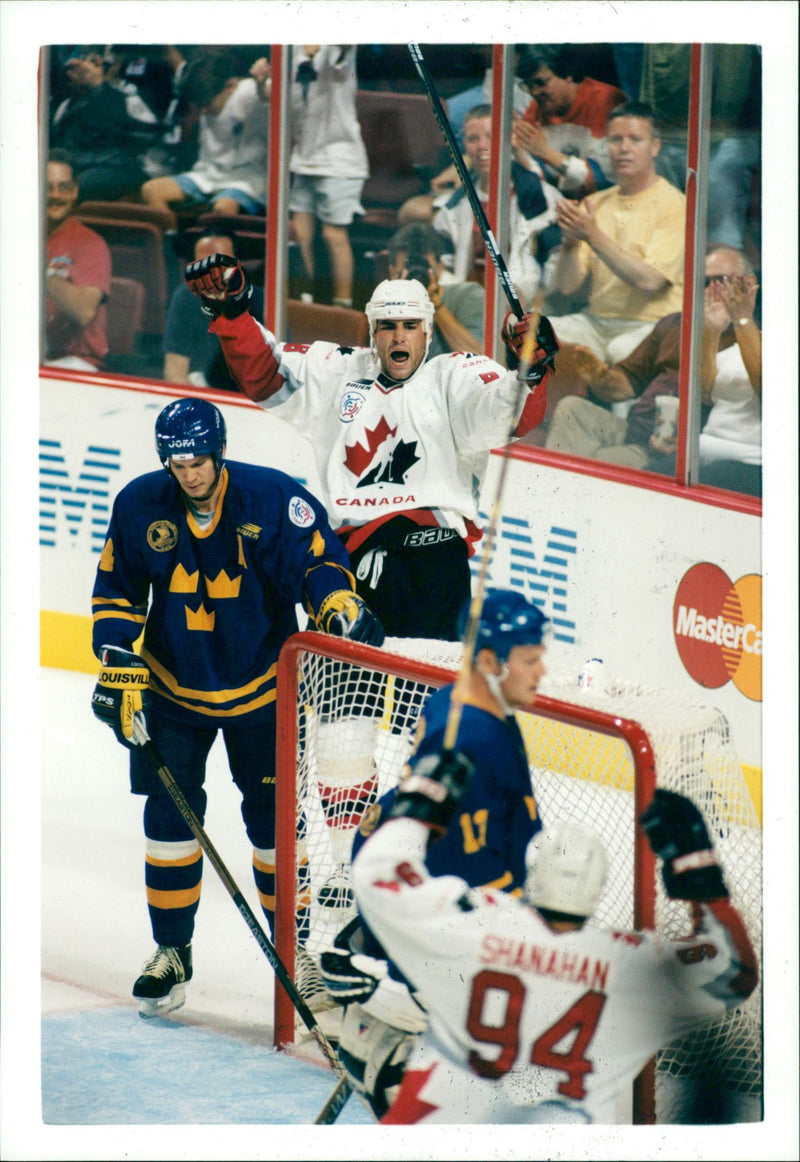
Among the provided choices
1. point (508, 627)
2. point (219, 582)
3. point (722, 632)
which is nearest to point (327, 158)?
point (219, 582)

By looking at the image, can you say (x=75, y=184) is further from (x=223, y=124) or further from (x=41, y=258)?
(x=223, y=124)

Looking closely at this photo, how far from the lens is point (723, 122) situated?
3.06m

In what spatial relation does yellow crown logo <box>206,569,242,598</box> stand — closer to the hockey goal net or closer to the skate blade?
the hockey goal net

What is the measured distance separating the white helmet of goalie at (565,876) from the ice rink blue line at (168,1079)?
1.98 ft

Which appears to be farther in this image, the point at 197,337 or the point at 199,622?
the point at 197,337

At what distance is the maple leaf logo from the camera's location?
122 inches

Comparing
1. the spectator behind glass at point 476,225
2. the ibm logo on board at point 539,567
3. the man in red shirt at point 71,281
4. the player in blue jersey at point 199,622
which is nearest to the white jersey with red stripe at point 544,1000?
the player in blue jersey at point 199,622

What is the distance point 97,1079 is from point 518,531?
1.41 metres

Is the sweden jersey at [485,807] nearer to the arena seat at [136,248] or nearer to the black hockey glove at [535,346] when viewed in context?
the black hockey glove at [535,346]

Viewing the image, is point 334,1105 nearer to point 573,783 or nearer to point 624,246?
point 573,783

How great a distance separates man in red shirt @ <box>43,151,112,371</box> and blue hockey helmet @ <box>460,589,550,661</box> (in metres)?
1.15

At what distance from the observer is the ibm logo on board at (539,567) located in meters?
3.04

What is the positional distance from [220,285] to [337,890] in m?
1.28

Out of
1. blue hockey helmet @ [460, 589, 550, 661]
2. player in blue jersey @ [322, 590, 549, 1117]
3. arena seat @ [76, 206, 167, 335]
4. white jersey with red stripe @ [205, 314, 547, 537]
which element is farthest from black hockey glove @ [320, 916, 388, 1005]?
arena seat @ [76, 206, 167, 335]
